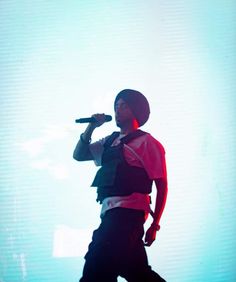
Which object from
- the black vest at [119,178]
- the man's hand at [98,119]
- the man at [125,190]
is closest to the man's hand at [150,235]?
the man at [125,190]

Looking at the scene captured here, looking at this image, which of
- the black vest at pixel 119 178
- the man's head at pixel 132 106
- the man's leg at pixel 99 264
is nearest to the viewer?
the man's leg at pixel 99 264

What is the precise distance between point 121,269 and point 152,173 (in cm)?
33

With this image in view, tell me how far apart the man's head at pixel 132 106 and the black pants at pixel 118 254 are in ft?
1.35

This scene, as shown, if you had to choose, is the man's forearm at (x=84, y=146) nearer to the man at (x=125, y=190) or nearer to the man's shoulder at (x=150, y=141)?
the man at (x=125, y=190)

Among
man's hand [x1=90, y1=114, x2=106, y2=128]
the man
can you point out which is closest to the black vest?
the man

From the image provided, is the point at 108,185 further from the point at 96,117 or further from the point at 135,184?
the point at 96,117

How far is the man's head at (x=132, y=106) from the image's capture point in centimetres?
130

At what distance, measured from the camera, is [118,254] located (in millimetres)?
1004

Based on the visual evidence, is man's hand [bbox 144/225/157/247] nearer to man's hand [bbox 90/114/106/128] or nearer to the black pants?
the black pants

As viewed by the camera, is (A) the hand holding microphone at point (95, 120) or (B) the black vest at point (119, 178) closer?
(B) the black vest at point (119, 178)

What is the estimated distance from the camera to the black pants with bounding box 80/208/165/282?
0.98 m

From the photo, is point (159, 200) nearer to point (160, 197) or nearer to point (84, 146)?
point (160, 197)

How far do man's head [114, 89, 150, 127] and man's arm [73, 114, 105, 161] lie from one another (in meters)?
0.10

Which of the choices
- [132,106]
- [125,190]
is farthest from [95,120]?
[125,190]
